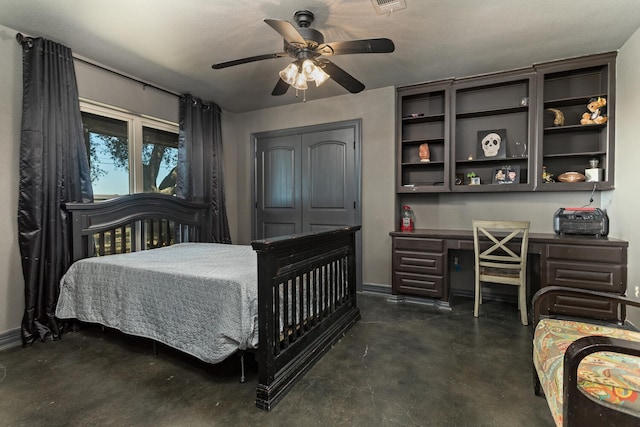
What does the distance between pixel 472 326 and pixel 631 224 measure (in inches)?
61.0

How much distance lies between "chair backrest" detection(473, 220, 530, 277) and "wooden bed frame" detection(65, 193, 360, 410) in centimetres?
126

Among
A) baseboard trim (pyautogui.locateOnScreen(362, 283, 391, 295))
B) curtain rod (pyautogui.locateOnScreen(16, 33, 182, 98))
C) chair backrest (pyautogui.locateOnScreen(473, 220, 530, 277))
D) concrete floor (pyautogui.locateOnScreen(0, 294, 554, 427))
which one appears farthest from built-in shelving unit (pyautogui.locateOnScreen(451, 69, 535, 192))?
curtain rod (pyautogui.locateOnScreen(16, 33, 182, 98))

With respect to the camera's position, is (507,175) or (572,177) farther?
(507,175)

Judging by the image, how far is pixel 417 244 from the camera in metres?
3.31

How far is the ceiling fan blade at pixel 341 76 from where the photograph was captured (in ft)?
7.25

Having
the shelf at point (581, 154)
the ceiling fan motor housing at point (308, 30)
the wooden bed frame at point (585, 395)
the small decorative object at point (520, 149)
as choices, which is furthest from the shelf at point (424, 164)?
the wooden bed frame at point (585, 395)

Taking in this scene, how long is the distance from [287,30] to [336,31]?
814 millimetres

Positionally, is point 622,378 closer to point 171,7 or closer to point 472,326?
point 472,326

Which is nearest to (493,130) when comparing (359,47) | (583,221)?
(583,221)

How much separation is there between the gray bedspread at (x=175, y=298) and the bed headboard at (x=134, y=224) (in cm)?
33

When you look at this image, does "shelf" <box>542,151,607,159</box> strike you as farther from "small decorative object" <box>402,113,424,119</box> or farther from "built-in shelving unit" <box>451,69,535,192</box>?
"small decorative object" <box>402,113,424,119</box>

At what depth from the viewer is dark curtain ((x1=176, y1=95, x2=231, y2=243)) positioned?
12.1ft

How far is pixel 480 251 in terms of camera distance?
3.13 m

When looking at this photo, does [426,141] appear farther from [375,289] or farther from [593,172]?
[375,289]
